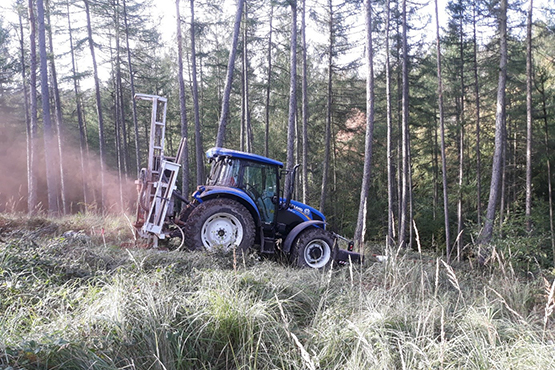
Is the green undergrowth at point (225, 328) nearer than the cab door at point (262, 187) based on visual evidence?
Yes

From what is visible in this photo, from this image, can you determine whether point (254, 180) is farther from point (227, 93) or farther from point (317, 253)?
point (227, 93)

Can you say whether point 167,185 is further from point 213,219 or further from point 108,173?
point 108,173

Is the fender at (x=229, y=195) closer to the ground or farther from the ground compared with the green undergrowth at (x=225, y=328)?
farther from the ground

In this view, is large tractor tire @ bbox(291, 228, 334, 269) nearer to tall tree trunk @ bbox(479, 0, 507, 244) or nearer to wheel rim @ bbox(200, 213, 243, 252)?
wheel rim @ bbox(200, 213, 243, 252)

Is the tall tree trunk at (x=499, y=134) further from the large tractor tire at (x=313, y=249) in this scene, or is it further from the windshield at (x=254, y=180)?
the windshield at (x=254, y=180)

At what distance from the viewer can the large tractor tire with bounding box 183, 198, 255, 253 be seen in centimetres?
612

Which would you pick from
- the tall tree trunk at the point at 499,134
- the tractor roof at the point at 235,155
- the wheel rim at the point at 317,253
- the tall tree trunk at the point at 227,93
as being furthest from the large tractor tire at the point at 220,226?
the tall tree trunk at the point at 499,134

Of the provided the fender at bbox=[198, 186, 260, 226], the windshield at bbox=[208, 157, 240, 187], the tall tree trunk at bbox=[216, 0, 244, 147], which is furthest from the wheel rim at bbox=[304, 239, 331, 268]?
the tall tree trunk at bbox=[216, 0, 244, 147]

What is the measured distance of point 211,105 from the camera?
24.8m

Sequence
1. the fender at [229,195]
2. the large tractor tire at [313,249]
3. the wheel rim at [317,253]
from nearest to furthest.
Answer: the fender at [229,195], the large tractor tire at [313,249], the wheel rim at [317,253]

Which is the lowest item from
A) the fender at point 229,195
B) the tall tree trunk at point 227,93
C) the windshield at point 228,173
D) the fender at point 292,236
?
the fender at point 292,236

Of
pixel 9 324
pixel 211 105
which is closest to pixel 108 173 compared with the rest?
pixel 211 105

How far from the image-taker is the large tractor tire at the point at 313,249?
21.6 feet

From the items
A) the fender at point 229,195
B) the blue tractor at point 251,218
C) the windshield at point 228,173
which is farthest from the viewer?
the windshield at point 228,173
